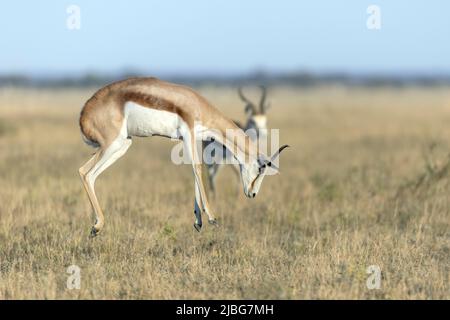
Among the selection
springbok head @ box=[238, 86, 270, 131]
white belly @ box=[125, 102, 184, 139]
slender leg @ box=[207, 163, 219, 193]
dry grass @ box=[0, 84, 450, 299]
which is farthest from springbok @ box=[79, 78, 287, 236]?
springbok head @ box=[238, 86, 270, 131]

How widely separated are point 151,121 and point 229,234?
6.71 feet

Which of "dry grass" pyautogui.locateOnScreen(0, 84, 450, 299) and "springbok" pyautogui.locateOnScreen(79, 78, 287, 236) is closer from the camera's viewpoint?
"dry grass" pyautogui.locateOnScreen(0, 84, 450, 299)

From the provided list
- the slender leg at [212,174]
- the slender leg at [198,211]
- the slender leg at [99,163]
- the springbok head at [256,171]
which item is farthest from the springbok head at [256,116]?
the slender leg at [99,163]

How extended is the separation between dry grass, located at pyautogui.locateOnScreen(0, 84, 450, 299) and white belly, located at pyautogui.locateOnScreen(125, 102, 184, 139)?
126 cm

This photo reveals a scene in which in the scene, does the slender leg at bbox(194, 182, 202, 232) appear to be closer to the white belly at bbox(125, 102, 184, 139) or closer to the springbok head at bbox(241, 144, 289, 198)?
the springbok head at bbox(241, 144, 289, 198)

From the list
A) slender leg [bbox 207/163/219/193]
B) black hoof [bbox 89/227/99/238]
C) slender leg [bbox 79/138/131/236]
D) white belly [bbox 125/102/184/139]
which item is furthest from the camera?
slender leg [bbox 207/163/219/193]

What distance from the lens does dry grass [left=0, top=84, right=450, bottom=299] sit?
611cm

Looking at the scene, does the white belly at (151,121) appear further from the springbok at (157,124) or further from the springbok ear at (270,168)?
the springbok ear at (270,168)

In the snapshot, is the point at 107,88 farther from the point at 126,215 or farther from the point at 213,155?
the point at 213,155

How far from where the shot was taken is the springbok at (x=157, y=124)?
721 centimetres

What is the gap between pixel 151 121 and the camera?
7223mm

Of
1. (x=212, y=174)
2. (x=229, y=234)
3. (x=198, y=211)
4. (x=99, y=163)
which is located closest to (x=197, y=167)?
(x=198, y=211)

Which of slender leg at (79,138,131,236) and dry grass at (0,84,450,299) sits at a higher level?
slender leg at (79,138,131,236)
